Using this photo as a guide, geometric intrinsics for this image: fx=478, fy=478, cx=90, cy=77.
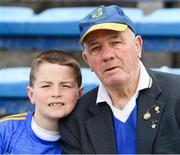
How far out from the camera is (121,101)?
1.41 meters

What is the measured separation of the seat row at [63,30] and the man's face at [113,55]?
2.60 feet

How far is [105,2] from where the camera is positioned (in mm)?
2611

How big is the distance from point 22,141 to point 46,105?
0.14 metres

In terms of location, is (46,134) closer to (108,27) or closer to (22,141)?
(22,141)

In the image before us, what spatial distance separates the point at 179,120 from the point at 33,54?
4.08ft

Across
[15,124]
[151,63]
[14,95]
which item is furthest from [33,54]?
[15,124]

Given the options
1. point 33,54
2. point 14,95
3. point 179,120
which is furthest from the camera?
point 33,54

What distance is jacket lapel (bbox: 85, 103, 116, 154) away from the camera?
4.50 ft

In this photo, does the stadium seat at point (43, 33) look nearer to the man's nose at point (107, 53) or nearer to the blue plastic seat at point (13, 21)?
the blue plastic seat at point (13, 21)

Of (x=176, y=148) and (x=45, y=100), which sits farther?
(x=45, y=100)

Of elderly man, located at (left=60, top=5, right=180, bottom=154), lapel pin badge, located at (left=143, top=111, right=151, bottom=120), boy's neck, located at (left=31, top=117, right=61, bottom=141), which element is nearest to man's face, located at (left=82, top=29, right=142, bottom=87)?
elderly man, located at (left=60, top=5, right=180, bottom=154)

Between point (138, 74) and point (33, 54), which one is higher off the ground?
point (138, 74)

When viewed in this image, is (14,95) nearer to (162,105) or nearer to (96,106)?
(96,106)

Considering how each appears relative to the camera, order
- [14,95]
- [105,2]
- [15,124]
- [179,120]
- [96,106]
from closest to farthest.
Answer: [179,120] < [96,106] < [15,124] < [14,95] < [105,2]
